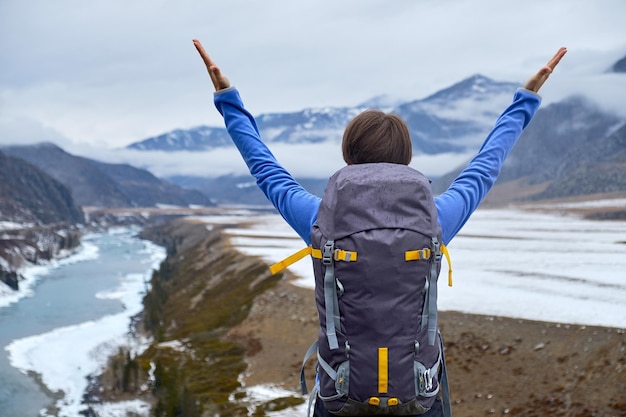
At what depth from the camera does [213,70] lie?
4.64 meters

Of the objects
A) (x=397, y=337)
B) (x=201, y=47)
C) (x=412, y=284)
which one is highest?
(x=201, y=47)

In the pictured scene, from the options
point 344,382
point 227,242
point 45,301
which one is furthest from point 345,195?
point 227,242

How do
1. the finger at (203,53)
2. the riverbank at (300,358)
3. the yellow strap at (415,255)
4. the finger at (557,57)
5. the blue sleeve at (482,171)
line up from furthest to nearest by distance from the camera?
the riverbank at (300,358)
the finger at (557,57)
the finger at (203,53)
the blue sleeve at (482,171)
the yellow strap at (415,255)

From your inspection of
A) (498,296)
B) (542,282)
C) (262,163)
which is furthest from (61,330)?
(262,163)

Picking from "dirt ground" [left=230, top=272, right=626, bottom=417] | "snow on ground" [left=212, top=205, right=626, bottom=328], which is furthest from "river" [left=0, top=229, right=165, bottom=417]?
"snow on ground" [left=212, top=205, right=626, bottom=328]

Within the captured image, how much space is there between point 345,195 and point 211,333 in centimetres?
4600

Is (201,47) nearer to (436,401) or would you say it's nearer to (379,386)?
(379,386)

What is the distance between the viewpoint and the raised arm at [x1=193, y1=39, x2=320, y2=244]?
4316 mm

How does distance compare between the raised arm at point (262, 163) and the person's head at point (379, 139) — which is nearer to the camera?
the person's head at point (379, 139)

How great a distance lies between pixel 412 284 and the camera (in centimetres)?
368

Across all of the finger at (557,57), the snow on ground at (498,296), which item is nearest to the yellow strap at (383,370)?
the finger at (557,57)

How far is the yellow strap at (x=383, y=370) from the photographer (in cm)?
371

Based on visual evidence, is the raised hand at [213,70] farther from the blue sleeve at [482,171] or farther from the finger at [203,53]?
the blue sleeve at [482,171]

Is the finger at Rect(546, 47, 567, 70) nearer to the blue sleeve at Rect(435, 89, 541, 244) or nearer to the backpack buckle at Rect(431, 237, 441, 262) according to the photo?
the blue sleeve at Rect(435, 89, 541, 244)
